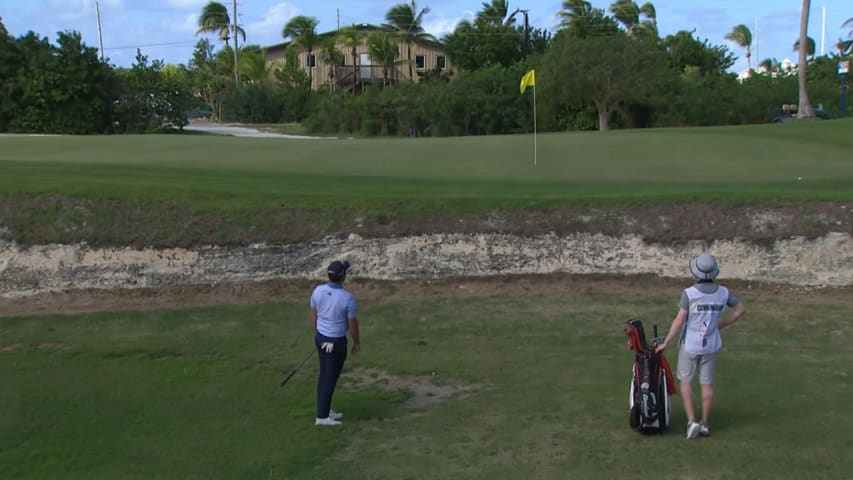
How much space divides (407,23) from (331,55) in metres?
8.30

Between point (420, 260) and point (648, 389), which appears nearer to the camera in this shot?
point (648, 389)

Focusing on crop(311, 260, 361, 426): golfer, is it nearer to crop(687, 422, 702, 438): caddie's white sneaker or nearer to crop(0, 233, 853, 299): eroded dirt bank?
crop(687, 422, 702, 438): caddie's white sneaker

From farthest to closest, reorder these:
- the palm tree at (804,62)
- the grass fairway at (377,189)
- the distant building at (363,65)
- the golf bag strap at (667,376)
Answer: the distant building at (363,65)
the palm tree at (804,62)
the grass fairway at (377,189)
the golf bag strap at (667,376)

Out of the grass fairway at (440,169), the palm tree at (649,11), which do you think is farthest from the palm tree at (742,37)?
the grass fairway at (440,169)

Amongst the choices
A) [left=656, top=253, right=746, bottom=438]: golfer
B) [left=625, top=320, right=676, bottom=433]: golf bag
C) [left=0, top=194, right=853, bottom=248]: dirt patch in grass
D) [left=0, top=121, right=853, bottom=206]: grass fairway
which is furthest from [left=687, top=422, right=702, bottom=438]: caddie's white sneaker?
[left=0, top=121, right=853, bottom=206]: grass fairway

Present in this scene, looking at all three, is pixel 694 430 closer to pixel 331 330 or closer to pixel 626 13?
pixel 331 330

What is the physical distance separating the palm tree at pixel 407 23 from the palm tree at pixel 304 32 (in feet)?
24.7

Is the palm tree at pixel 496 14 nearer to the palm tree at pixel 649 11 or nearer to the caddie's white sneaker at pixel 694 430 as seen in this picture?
the palm tree at pixel 649 11

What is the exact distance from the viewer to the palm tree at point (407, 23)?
276 ft

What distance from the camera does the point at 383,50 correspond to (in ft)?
257

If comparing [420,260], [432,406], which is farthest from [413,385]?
[420,260]

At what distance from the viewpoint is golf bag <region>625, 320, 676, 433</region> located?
291 inches

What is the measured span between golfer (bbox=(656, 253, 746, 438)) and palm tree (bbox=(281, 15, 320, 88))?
81.4m

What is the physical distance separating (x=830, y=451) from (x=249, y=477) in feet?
15.2
